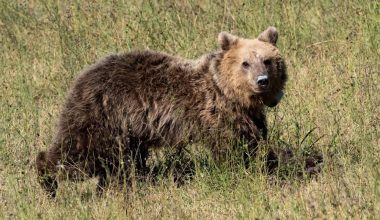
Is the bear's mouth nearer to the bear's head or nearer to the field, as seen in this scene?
the bear's head

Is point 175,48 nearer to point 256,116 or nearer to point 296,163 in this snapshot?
point 256,116

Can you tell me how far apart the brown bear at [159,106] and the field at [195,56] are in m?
0.28

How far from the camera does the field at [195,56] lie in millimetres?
6566

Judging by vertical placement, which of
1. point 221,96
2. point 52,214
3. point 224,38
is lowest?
Answer: point 52,214

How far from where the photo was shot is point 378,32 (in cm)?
1017

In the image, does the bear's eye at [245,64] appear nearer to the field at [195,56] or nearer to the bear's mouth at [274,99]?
the bear's mouth at [274,99]

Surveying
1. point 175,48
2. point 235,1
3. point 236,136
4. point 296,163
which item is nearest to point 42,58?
point 175,48

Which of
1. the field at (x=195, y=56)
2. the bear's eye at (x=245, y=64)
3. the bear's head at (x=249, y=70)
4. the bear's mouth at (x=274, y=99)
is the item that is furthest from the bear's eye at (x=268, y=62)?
the field at (x=195, y=56)

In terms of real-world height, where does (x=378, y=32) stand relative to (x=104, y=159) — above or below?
above

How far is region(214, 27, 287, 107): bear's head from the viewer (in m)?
7.70

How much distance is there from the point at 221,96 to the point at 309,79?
2.07m

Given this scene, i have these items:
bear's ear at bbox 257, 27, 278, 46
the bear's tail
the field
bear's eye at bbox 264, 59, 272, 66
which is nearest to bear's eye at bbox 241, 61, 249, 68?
bear's eye at bbox 264, 59, 272, 66

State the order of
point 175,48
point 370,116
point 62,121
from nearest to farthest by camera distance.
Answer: point 62,121 → point 370,116 → point 175,48

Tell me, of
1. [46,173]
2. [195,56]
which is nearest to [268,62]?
[46,173]
